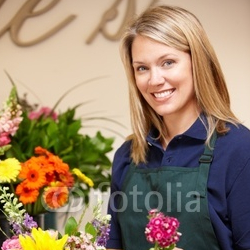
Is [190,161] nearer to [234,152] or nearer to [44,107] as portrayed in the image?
[234,152]

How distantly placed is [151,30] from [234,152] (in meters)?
0.31

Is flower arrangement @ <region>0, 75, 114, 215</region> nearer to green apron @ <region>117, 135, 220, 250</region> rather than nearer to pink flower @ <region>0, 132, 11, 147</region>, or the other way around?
pink flower @ <region>0, 132, 11, 147</region>

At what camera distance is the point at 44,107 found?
6.46ft

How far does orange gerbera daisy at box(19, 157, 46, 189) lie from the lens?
1.42m

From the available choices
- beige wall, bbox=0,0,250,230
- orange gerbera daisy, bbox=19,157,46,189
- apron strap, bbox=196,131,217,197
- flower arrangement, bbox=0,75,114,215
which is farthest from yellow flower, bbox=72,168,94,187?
beige wall, bbox=0,0,250,230

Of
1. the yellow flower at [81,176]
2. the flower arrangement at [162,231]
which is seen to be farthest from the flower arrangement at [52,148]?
the flower arrangement at [162,231]

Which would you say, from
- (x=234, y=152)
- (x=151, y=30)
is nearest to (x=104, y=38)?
(x=151, y=30)

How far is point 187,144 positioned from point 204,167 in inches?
3.6

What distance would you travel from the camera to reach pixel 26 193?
4.68 feet

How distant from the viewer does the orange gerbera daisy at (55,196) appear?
1395 millimetres
